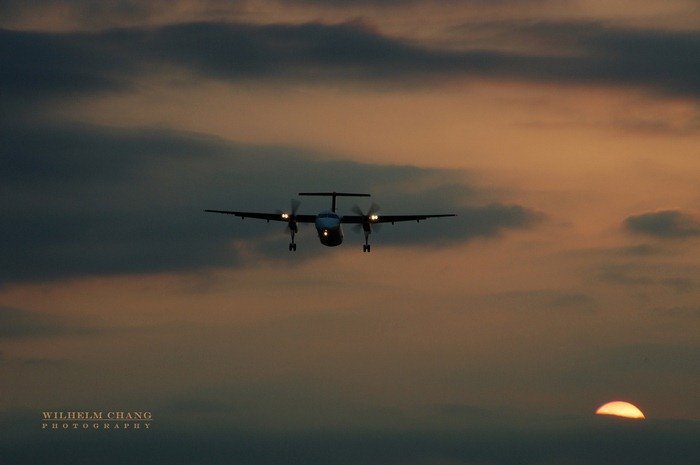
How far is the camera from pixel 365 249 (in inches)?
6993

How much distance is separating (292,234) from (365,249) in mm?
10917

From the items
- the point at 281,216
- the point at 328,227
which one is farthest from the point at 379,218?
the point at 328,227

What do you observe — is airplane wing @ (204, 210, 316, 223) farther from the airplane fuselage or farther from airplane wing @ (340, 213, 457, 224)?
the airplane fuselage

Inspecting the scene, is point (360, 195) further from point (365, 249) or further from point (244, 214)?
point (244, 214)

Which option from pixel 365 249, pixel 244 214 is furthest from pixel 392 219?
pixel 244 214

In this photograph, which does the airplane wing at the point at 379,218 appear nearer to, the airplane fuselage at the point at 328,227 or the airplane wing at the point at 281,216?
the airplane wing at the point at 281,216

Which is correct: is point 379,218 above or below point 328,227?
above

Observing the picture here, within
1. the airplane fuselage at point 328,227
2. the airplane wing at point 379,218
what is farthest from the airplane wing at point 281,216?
the airplane fuselage at point 328,227

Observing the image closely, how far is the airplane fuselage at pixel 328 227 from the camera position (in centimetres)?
15625

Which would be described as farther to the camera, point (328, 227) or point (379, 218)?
point (379, 218)

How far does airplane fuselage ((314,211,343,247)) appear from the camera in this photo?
15625 centimetres

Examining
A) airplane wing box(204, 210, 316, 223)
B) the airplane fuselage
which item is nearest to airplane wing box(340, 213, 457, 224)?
airplane wing box(204, 210, 316, 223)

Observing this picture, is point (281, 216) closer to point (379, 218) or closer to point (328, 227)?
point (379, 218)

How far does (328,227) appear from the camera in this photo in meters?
156
